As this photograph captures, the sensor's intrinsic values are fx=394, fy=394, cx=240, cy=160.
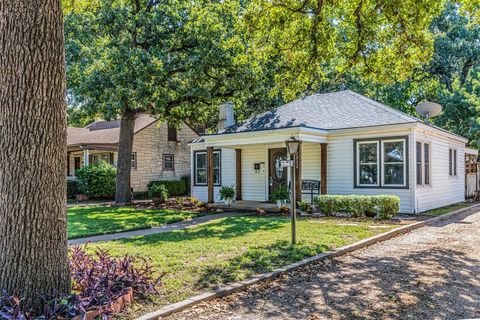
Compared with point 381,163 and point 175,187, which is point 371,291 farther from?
point 175,187

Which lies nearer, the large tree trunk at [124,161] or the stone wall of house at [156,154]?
the large tree trunk at [124,161]

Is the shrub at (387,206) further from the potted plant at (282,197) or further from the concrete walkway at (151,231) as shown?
the concrete walkway at (151,231)

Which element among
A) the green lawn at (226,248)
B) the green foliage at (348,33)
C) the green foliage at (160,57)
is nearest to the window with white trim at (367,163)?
the green foliage at (348,33)

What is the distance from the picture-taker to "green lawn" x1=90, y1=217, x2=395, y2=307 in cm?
527

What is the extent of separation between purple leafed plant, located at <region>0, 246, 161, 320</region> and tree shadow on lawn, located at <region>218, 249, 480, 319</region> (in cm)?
115

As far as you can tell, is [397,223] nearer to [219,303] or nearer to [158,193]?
[219,303]

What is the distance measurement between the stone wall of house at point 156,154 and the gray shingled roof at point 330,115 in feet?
30.6

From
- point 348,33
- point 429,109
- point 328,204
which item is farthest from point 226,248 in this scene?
point 429,109

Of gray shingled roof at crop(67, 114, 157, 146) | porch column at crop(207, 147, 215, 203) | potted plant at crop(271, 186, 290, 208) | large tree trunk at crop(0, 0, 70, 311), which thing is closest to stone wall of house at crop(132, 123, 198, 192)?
gray shingled roof at crop(67, 114, 157, 146)

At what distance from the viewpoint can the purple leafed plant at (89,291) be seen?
345cm

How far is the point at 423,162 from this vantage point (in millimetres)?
13336

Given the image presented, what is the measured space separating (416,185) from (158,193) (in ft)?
36.3

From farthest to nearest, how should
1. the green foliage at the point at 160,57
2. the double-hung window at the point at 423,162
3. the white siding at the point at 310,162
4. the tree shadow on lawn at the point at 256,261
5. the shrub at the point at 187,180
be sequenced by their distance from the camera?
the shrub at the point at 187,180
the green foliage at the point at 160,57
the white siding at the point at 310,162
the double-hung window at the point at 423,162
the tree shadow on lawn at the point at 256,261

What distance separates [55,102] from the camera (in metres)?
3.85
